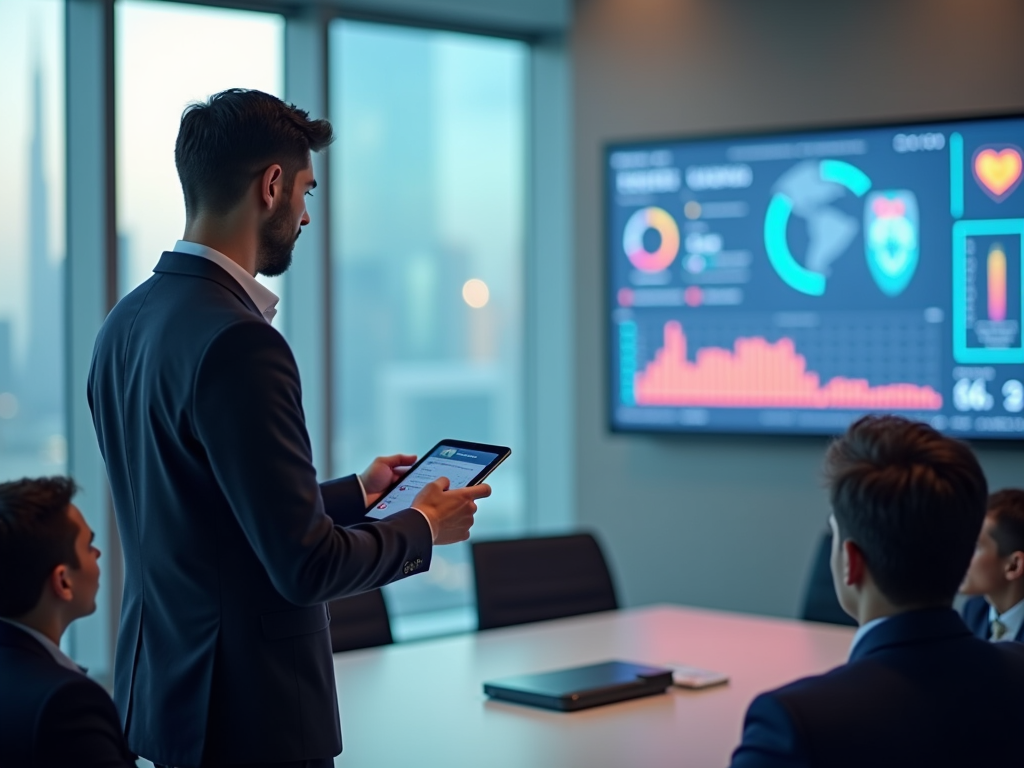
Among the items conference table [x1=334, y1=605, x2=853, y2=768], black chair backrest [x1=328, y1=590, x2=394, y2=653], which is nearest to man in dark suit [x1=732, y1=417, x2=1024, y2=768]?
conference table [x1=334, y1=605, x2=853, y2=768]

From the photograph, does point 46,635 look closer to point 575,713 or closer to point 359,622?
point 575,713

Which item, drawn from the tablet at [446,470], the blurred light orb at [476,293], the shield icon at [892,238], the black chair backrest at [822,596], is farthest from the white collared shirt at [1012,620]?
the blurred light orb at [476,293]

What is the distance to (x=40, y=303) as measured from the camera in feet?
16.6

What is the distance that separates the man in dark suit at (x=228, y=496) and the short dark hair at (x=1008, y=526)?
141 cm

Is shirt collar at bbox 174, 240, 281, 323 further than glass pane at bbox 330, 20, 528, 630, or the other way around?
glass pane at bbox 330, 20, 528, 630

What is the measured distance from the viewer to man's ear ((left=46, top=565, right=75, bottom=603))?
1818 millimetres

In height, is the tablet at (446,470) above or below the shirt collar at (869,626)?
above

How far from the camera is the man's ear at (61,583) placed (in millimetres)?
1818


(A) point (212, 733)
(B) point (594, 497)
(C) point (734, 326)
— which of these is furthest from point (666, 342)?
(A) point (212, 733)

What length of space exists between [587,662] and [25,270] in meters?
2.93

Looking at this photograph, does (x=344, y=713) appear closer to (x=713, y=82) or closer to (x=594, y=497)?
(x=594, y=497)

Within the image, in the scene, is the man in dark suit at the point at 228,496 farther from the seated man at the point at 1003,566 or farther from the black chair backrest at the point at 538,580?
the black chair backrest at the point at 538,580

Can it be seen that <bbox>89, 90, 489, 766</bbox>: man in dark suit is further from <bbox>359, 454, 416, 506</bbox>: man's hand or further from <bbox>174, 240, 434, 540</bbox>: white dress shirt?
<bbox>359, 454, 416, 506</bbox>: man's hand

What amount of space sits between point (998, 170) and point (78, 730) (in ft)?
13.3
